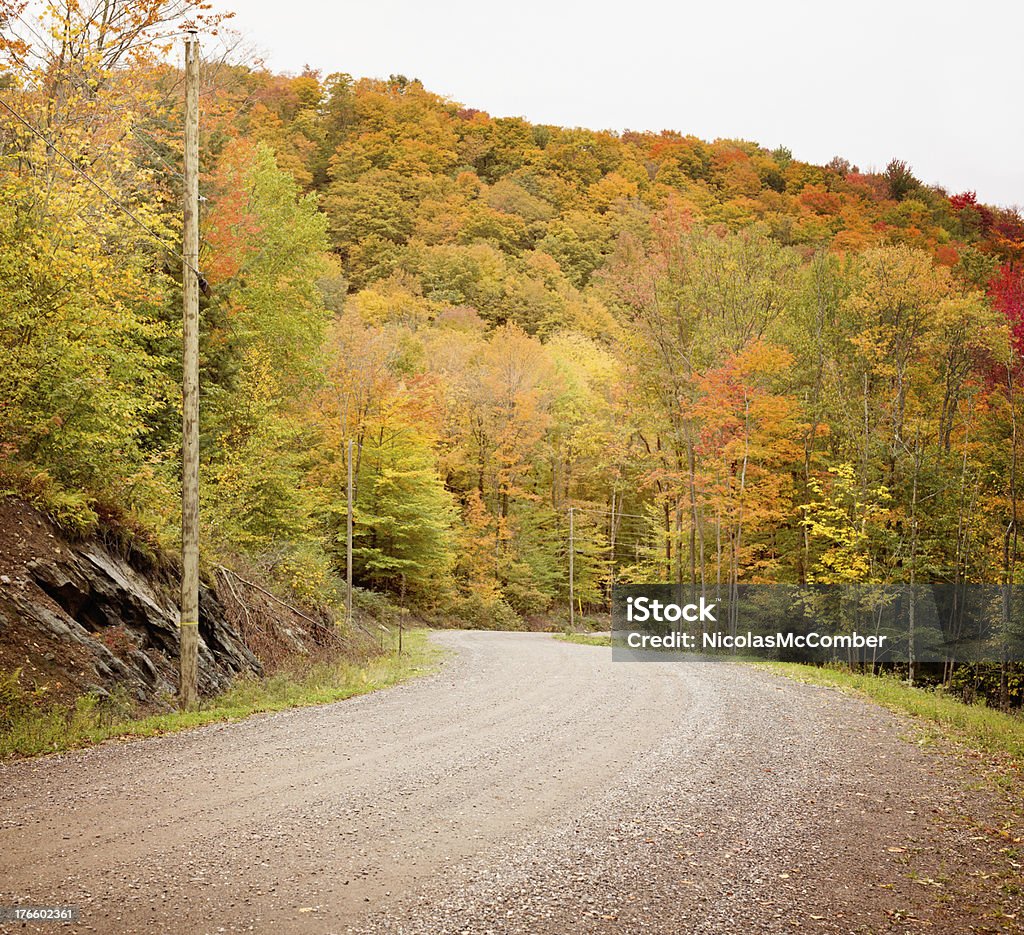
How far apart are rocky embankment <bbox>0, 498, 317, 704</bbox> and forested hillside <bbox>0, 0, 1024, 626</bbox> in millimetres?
531

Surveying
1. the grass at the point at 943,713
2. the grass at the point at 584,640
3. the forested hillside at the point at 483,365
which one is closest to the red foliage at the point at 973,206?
the forested hillside at the point at 483,365

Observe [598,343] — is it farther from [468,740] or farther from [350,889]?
[350,889]

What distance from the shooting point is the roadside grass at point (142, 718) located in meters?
7.76

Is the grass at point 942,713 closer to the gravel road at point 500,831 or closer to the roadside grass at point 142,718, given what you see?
the gravel road at point 500,831

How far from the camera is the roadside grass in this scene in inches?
305

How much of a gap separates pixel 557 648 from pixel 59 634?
17.0m

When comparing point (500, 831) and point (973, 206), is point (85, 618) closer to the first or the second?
point (500, 831)

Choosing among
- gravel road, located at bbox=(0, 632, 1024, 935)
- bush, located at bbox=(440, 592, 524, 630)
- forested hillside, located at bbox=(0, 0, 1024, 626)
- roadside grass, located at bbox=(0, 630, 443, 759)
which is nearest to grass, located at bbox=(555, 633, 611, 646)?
forested hillside, located at bbox=(0, 0, 1024, 626)

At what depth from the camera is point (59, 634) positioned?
9.16m

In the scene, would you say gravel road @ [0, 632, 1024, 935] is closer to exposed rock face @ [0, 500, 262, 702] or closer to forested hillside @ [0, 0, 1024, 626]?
exposed rock face @ [0, 500, 262, 702]

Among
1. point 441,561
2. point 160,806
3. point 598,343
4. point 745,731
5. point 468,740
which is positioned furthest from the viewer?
point 598,343

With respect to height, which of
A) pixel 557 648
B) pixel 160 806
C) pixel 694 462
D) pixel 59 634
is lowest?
pixel 557 648

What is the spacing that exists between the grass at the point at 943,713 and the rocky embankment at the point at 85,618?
10231mm

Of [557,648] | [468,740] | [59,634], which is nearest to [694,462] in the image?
[557,648]
